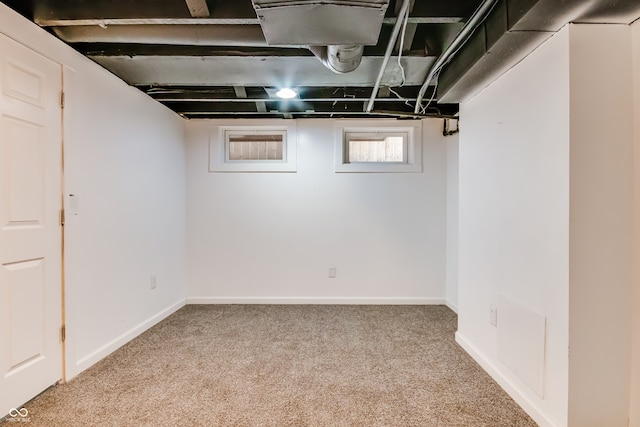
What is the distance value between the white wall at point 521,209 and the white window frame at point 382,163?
3.73 feet

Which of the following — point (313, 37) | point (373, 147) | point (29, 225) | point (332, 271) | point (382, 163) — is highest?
point (313, 37)

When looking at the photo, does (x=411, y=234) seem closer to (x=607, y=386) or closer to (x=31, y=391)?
(x=607, y=386)

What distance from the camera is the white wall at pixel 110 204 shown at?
2049 mm

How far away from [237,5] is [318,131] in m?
2.05

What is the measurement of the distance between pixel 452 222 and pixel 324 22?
2657 mm

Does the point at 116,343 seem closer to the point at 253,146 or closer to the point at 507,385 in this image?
the point at 253,146

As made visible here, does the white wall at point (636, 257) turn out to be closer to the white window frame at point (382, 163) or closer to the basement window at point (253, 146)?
→ the white window frame at point (382, 163)

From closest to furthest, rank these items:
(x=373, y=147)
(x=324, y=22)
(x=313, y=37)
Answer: (x=324, y=22) < (x=313, y=37) < (x=373, y=147)

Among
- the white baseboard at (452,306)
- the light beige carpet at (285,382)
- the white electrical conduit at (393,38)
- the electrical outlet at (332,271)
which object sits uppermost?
the white electrical conduit at (393,38)

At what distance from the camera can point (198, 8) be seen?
5.54 ft

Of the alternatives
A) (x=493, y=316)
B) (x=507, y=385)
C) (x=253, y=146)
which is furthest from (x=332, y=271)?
(x=507, y=385)

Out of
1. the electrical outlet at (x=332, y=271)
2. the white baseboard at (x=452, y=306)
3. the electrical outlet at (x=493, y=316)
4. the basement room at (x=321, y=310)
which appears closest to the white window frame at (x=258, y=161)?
the basement room at (x=321, y=310)

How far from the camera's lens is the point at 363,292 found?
3.72 meters

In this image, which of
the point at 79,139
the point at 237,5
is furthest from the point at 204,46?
the point at 79,139
